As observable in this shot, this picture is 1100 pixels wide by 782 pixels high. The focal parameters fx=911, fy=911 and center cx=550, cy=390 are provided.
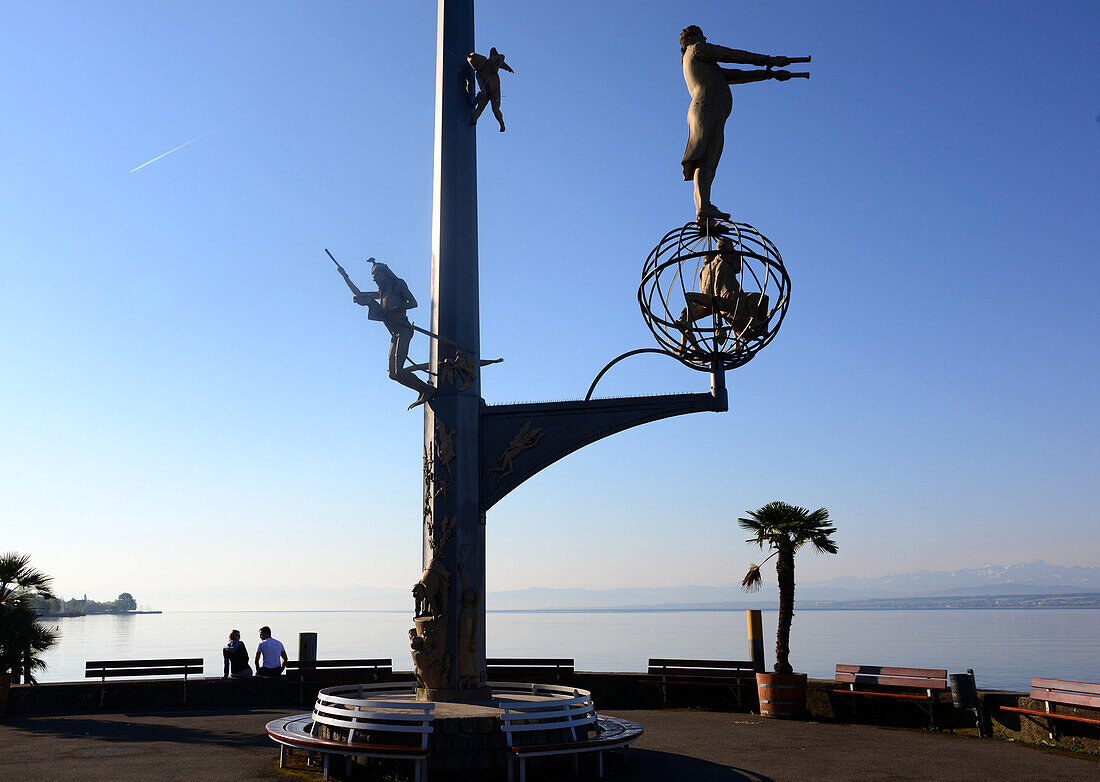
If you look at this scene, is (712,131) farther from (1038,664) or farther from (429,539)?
(1038,664)

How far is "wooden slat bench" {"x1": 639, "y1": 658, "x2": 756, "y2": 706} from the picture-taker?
17.8 meters

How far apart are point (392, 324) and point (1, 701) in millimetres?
10627

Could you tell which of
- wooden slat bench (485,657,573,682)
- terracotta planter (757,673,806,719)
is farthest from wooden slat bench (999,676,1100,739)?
wooden slat bench (485,657,573,682)

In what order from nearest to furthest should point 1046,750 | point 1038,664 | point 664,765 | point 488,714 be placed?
1. point 488,714
2. point 664,765
3. point 1046,750
4. point 1038,664

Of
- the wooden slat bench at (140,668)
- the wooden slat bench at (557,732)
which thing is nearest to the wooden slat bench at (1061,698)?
the wooden slat bench at (557,732)

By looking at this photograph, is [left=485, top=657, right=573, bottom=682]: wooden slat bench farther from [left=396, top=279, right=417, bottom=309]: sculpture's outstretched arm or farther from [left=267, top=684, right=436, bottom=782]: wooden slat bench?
[left=396, top=279, right=417, bottom=309]: sculpture's outstretched arm

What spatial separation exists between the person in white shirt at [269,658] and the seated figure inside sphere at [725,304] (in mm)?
11464

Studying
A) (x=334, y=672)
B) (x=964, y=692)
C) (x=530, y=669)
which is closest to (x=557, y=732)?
(x=964, y=692)

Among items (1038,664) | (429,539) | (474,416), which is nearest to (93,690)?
(429,539)

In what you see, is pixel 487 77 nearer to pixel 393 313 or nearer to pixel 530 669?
pixel 393 313

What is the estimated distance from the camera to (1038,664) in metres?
47.5

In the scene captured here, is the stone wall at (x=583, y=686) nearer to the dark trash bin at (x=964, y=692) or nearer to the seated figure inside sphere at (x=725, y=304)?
the dark trash bin at (x=964, y=692)

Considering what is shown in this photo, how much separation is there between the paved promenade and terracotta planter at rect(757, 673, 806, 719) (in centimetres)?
56

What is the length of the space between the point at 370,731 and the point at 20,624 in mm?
10427
